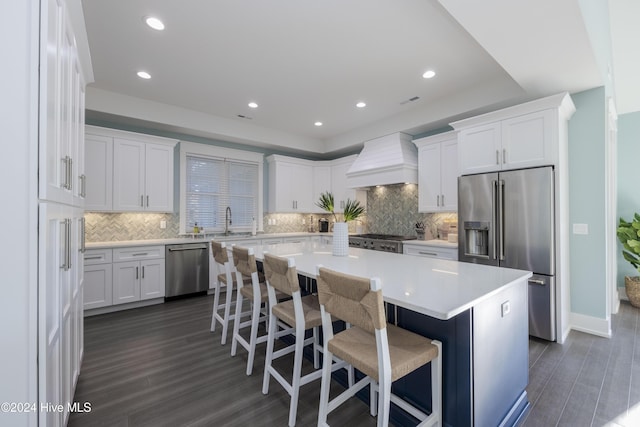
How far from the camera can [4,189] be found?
0.98 metres

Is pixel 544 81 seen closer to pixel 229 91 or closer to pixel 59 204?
pixel 229 91

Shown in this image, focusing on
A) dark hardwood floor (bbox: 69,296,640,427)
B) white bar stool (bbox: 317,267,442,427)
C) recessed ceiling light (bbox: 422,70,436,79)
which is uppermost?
recessed ceiling light (bbox: 422,70,436,79)

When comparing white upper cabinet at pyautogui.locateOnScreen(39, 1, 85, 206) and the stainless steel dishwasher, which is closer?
white upper cabinet at pyautogui.locateOnScreen(39, 1, 85, 206)

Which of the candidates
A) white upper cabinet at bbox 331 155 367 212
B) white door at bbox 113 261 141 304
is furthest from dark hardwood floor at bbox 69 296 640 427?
white upper cabinet at bbox 331 155 367 212

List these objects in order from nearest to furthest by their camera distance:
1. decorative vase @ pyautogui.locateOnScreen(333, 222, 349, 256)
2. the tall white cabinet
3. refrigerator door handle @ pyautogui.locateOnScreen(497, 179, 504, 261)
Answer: the tall white cabinet → decorative vase @ pyautogui.locateOnScreen(333, 222, 349, 256) → refrigerator door handle @ pyautogui.locateOnScreen(497, 179, 504, 261)

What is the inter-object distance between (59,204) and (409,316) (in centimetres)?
199

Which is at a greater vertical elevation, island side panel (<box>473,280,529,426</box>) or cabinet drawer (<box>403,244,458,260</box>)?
cabinet drawer (<box>403,244,458,260</box>)

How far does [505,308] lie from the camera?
1665 mm

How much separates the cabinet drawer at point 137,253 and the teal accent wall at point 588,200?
5.46m

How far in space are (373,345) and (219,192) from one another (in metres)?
4.62

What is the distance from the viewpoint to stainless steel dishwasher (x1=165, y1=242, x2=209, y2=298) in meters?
4.22

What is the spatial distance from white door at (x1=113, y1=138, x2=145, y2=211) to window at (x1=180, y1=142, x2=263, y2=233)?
0.70 meters

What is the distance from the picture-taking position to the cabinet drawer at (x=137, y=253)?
3824 mm

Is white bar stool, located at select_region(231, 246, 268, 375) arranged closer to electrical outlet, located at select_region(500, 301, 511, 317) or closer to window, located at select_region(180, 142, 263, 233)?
electrical outlet, located at select_region(500, 301, 511, 317)
